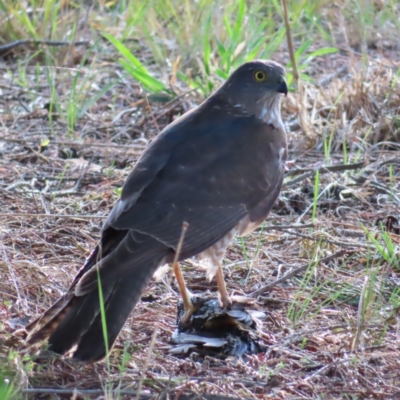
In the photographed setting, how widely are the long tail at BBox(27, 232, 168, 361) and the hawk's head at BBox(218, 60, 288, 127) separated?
1.59 m

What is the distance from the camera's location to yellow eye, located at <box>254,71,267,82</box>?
5266mm

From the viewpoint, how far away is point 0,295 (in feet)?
14.9

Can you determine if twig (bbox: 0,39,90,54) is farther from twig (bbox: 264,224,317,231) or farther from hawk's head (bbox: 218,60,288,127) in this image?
twig (bbox: 264,224,317,231)

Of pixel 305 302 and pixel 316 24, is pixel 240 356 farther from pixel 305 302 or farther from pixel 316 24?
pixel 316 24

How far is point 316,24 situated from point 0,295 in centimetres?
585

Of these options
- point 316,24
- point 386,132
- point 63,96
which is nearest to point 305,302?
point 386,132

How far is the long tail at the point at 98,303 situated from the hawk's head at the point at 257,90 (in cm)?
159

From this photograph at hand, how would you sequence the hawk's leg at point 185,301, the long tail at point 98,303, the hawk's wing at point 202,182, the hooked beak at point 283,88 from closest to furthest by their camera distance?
the long tail at point 98,303
the hawk's wing at point 202,182
the hawk's leg at point 185,301
the hooked beak at point 283,88

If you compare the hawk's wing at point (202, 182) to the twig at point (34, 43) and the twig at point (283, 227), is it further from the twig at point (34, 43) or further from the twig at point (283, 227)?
the twig at point (34, 43)

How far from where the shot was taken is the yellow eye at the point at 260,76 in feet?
17.3

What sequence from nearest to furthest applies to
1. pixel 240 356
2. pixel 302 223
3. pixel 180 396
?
pixel 180 396 → pixel 240 356 → pixel 302 223

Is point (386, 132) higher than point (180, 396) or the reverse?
the reverse

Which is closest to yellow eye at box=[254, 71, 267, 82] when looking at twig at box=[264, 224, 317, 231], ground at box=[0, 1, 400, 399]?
ground at box=[0, 1, 400, 399]

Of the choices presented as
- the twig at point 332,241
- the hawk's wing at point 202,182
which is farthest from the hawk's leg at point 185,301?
the twig at point 332,241
